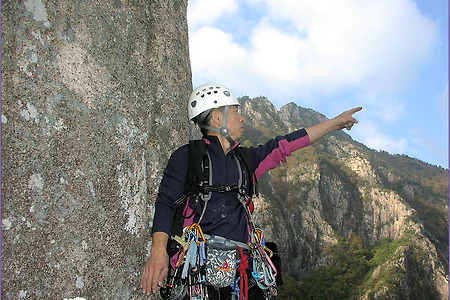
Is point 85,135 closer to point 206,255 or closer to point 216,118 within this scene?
point 216,118

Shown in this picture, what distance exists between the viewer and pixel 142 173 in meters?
3.34

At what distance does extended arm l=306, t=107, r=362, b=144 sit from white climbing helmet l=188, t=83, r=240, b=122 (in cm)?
83

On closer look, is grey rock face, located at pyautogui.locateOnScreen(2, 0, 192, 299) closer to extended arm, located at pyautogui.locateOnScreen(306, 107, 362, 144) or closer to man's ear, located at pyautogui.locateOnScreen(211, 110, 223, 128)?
man's ear, located at pyautogui.locateOnScreen(211, 110, 223, 128)

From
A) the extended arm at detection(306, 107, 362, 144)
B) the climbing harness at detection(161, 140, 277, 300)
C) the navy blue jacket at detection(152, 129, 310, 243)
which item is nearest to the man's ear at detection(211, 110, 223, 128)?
the navy blue jacket at detection(152, 129, 310, 243)

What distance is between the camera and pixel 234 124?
136 inches

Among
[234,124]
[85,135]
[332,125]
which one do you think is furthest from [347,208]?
[85,135]

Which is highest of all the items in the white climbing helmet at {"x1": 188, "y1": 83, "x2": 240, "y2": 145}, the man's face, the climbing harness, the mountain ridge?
the mountain ridge

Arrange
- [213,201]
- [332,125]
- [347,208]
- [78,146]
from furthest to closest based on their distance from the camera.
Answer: [347,208]
[332,125]
[213,201]
[78,146]

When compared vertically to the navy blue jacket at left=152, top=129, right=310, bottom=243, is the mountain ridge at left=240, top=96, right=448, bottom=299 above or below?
above

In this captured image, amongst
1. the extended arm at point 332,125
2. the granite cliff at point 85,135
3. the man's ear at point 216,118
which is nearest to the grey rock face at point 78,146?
the granite cliff at point 85,135

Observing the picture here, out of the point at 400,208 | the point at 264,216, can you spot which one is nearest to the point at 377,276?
the point at 264,216

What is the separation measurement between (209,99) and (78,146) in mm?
1248

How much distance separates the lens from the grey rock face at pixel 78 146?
2.59 m

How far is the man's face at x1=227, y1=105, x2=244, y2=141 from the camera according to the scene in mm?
3425
